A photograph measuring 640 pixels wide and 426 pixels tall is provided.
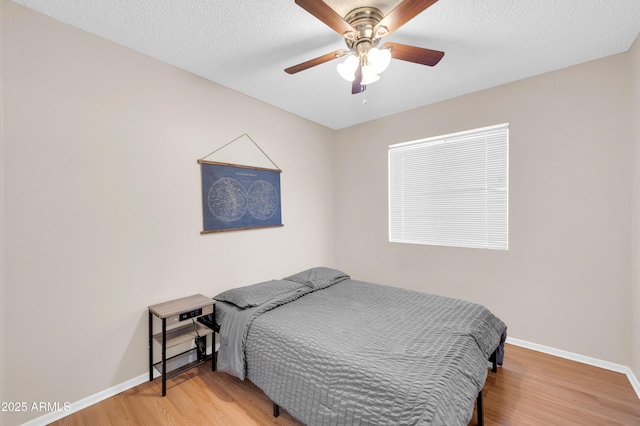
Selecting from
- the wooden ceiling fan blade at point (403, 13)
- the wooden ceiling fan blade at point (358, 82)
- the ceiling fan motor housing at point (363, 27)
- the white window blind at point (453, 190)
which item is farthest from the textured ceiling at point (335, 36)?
the white window blind at point (453, 190)

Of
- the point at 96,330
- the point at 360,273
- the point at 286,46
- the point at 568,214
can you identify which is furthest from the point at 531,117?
the point at 96,330

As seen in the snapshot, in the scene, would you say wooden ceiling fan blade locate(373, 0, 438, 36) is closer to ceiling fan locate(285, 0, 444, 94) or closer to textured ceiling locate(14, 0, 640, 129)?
ceiling fan locate(285, 0, 444, 94)

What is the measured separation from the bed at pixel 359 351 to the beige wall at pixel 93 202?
67cm

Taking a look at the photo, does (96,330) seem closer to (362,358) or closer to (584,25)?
(362,358)

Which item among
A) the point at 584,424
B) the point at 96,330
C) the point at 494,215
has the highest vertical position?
the point at 494,215

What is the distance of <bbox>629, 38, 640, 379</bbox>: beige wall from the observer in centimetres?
195

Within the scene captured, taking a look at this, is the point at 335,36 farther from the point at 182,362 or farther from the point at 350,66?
the point at 182,362

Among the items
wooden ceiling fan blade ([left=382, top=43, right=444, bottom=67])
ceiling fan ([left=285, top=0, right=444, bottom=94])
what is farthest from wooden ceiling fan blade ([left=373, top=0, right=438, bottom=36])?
wooden ceiling fan blade ([left=382, top=43, right=444, bottom=67])

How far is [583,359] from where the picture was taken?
→ 7.57 feet

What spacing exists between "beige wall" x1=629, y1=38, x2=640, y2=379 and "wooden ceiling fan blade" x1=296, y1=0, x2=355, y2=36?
2.26 meters

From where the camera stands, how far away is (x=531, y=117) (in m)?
2.52

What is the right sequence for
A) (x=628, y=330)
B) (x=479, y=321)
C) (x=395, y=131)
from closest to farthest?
1. (x=479, y=321)
2. (x=628, y=330)
3. (x=395, y=131)

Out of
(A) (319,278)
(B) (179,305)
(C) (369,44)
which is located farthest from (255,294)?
(C) (369,44)

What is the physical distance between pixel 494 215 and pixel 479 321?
1.31 metres
